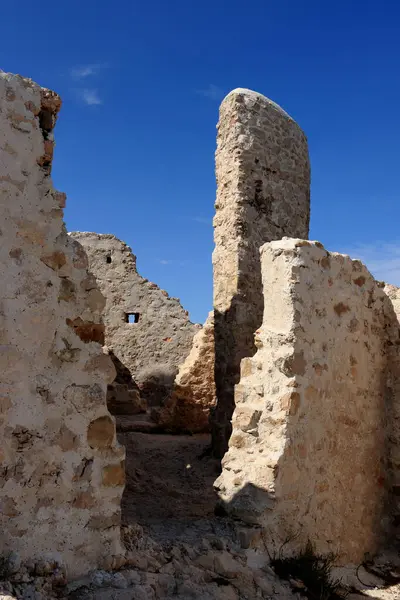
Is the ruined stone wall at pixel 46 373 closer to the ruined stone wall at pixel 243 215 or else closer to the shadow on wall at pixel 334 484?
the shadow on wall at pixel 334 484

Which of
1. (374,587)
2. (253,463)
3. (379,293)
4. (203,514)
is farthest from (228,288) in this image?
(374,587)

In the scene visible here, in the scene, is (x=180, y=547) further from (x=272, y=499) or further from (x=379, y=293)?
(x=379, y=293)

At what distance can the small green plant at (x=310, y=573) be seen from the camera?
4.07 meters

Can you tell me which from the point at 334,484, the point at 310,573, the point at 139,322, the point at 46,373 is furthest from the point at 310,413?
the point at 139,322

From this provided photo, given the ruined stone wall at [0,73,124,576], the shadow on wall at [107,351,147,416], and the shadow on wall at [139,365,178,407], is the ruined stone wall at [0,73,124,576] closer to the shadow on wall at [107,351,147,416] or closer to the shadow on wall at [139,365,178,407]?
the shadow on wall at [107,351,147,416]

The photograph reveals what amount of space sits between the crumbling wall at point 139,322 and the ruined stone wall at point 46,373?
875 centimetres

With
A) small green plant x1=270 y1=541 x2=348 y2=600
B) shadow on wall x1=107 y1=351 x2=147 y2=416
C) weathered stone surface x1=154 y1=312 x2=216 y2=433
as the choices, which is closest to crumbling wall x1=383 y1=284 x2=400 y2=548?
small green plant x1=270 y1=541 x2=348 y2=600

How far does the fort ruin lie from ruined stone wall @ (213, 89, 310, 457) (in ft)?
0.08

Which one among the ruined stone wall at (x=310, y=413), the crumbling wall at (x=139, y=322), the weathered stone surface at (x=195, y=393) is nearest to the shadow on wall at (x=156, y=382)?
the crumbling wall at (x=139, y=322)

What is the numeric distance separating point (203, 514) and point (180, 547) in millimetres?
1924

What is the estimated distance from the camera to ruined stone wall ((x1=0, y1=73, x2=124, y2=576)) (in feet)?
10.2

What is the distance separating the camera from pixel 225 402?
23.7 ft

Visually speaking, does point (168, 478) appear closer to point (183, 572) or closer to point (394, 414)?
point (394, 414)

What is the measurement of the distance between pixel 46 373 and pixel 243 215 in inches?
171
